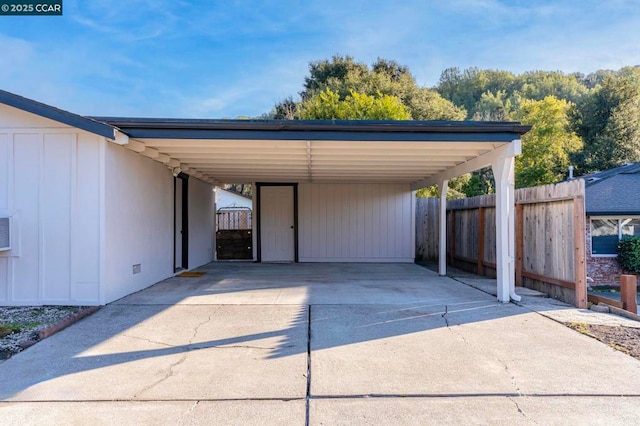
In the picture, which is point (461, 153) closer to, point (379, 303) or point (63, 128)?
point (379, 303)

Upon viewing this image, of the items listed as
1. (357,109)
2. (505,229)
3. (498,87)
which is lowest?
(505,229)

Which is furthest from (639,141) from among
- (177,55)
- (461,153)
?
(177,55)

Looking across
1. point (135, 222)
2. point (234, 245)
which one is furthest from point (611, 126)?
point (135, 222)

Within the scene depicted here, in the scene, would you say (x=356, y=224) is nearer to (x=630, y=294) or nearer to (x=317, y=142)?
(x=317, y=142)

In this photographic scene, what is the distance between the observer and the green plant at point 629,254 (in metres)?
10.6

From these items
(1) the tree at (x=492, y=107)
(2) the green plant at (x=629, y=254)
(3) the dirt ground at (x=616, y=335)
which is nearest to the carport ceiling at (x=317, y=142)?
(3) the dirt ground at (x=616, y=335)

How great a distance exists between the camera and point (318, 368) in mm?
3371

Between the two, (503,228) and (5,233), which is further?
(503,228)

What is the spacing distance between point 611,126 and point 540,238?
53.6 feet

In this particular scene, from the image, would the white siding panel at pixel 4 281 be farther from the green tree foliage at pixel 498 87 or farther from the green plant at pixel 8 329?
the green tree foliage at pixel 498 87

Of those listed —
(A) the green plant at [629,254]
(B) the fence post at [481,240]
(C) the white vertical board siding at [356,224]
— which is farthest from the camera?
(C) the white vertical board siding at [356,224]

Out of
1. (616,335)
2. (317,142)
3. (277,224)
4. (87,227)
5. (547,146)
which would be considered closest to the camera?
(616,335)

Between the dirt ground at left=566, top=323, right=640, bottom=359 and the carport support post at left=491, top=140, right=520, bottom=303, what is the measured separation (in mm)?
1197

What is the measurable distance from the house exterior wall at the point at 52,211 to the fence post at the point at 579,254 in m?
6.35
